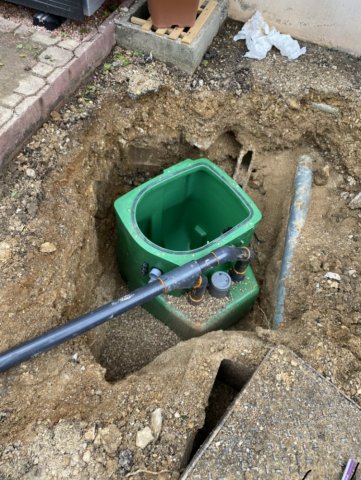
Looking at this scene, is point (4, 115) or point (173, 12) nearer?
point (4, 115)

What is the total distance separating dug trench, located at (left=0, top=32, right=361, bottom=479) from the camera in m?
2.15

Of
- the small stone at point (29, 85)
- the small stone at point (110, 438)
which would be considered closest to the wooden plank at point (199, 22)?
the small stone at point (29, 85)

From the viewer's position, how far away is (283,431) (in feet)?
7.17

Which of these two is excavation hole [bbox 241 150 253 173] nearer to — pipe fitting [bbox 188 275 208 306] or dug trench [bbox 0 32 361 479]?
dug trench [bbox 0 32 361 479]

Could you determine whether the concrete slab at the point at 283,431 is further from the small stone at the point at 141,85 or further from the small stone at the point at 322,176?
the small stone at the point at 141,85

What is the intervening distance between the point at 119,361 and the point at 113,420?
37.9 inches

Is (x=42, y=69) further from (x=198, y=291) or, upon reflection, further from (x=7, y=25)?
(x=198, y=291)

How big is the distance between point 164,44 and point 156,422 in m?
2.72


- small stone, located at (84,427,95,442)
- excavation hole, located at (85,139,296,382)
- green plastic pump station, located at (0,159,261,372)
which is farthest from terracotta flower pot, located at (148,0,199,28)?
small stone, located at (84,427,95,442)

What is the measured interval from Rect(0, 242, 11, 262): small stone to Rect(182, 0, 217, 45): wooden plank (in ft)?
6.67

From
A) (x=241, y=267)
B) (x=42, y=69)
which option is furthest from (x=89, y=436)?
(x=42, y=69)

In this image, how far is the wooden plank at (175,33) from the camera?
341 cm

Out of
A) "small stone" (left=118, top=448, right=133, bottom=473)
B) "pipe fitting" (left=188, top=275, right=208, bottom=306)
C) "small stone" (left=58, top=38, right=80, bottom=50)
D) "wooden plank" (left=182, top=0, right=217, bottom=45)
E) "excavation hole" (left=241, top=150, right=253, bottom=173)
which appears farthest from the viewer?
"excavation hole" (left=241, top=150, right=253, bottom=173)

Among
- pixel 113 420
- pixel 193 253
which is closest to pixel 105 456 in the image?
pixel 113 420
